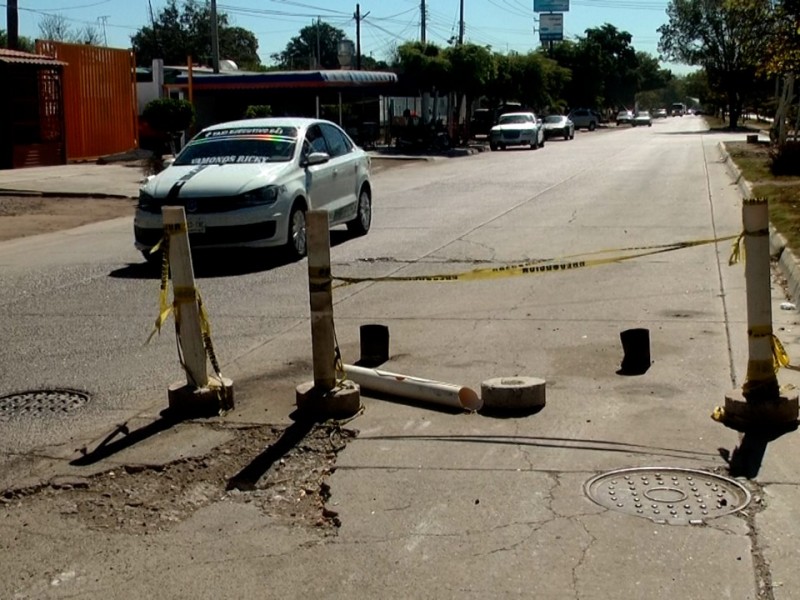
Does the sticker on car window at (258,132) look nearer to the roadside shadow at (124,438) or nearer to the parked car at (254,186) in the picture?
the parked car at (254,186)

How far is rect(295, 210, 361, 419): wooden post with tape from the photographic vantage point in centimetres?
639

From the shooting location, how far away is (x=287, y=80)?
130 ft

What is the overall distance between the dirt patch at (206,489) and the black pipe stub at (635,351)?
2274mm

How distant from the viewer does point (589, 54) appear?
97.2 metres

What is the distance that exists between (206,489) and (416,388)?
5.54 feet

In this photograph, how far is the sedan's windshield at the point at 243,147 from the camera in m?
13.9

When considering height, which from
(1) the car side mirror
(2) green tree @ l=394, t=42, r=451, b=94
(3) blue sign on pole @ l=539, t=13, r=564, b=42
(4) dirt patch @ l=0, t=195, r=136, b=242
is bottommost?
(4) dirt patch @ l=0, t=195, r=136, b=242

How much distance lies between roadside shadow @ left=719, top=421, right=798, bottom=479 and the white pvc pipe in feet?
4.94

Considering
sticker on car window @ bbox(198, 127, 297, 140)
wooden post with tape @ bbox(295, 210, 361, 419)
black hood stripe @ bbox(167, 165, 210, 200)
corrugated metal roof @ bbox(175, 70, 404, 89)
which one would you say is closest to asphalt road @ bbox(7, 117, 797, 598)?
wooden post with tape @ bbox(295, 210, 361, 419)

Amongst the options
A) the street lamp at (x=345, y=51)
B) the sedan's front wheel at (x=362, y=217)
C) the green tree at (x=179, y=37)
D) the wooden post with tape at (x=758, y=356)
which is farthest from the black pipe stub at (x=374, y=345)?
the green tree at (x=179, y=37)

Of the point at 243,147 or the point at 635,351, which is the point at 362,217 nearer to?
the point at 243,147

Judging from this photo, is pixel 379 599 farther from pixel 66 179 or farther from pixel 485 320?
pixel 66 179

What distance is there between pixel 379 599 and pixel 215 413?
2736 mm

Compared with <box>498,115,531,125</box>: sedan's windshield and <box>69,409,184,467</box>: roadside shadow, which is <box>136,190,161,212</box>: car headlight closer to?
<box>69,409,184,467</box>: roadside shadow
